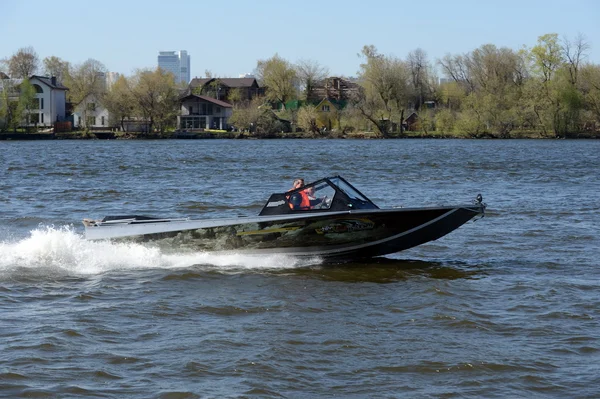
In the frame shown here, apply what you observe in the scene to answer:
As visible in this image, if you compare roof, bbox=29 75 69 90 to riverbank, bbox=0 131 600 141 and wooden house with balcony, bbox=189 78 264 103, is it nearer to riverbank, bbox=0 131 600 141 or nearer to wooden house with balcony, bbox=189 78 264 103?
riverbank, bbox=0 131 600 141

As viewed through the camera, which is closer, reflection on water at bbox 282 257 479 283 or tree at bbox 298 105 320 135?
reflection on water at bbox 282 257 479 283

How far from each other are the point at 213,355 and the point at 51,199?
Result: 20.7 metres

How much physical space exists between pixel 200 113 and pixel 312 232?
104m

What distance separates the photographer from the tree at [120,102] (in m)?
107

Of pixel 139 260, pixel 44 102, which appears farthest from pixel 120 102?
pixel 139 260

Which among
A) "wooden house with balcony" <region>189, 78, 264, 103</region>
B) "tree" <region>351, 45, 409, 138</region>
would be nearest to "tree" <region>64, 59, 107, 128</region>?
"wooden house with balcony" <region>189, 78, 264, 103</region>

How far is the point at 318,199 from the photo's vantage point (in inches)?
595

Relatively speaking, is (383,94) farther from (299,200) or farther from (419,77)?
(299,200)

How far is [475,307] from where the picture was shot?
12.5 m

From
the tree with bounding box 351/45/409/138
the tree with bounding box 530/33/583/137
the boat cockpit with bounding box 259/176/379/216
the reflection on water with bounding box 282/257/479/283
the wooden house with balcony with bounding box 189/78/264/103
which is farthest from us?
the wooden house with balcony with bounding box 189/78/264/103

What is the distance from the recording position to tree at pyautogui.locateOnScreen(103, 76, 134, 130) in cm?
10669

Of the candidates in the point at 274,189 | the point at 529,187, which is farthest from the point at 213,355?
the point at 529,187

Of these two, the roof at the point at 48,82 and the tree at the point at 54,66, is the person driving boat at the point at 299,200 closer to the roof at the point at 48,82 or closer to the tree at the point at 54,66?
the roof at the point at 48,82

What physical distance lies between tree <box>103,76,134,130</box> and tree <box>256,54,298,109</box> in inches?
952
